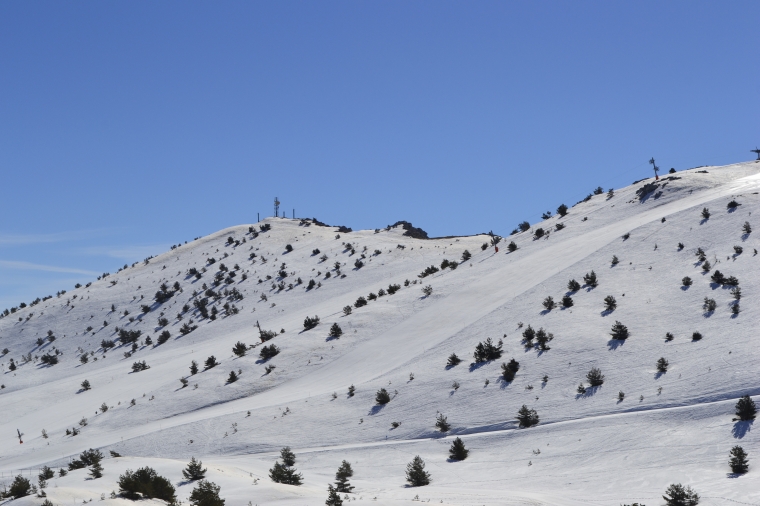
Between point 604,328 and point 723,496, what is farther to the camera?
point 604,328

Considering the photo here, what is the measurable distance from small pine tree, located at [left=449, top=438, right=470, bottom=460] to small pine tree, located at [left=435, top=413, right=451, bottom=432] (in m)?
1.98

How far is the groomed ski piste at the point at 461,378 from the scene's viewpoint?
20.4 metres

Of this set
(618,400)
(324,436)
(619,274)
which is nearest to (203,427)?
(324,436)

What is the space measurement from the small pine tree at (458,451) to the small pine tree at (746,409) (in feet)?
27.3

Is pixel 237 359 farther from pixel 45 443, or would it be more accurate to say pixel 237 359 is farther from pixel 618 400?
pixel 618 400

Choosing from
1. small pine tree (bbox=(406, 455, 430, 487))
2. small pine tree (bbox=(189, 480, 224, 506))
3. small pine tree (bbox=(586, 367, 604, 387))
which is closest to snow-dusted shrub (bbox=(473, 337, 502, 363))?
small pine tree (bbox=(586, 367, 604, 387))

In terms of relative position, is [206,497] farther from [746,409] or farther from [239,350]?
[239,350]

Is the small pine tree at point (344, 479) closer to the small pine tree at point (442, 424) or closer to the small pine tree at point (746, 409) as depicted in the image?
the small pine tree at point (442, 424)

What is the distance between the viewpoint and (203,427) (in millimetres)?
31250

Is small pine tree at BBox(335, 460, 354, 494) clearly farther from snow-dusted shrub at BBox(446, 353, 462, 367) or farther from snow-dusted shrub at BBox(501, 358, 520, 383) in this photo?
snow-dusted shrub at BBox(446, 353, 462, 367)

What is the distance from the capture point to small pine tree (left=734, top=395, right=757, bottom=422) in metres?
20.4

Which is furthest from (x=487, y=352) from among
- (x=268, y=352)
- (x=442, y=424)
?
(x=268, y=352)

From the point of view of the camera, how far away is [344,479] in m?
20.6

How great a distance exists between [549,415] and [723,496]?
28.4ft
